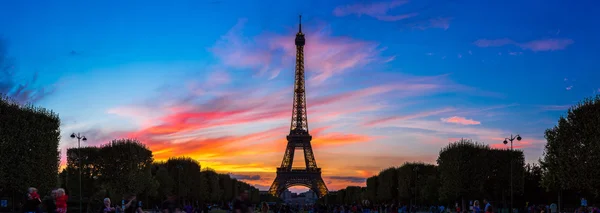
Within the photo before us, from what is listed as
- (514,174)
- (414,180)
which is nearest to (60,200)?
(514,174)

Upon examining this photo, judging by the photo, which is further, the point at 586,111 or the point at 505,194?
the point at 505,194

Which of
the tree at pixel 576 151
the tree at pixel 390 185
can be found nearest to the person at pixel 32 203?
the tree at pixel 576 151

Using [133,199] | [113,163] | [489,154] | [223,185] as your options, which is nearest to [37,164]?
[113,163]

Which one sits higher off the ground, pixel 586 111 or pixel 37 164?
pixel 586 111

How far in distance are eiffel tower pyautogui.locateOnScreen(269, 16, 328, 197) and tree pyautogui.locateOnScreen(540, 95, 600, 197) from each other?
103 metres

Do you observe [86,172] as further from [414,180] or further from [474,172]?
[414,180]

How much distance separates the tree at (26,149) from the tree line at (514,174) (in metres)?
37.4

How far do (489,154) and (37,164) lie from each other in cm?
4992

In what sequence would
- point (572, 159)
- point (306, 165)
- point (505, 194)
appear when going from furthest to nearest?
point (306, 165) < point (505, 194) < point (572, 159)

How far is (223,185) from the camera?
144125 mm

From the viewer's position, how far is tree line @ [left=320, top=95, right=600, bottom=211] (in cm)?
4862

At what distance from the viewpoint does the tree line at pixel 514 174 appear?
1914 inches

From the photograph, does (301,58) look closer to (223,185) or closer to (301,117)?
(301,117)

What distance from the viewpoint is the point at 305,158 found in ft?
527
